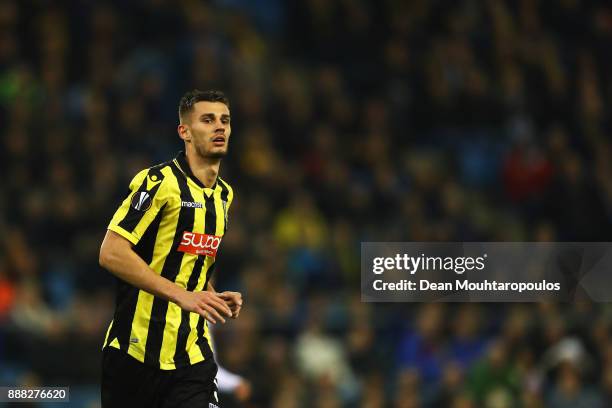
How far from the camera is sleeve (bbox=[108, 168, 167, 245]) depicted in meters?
5.02

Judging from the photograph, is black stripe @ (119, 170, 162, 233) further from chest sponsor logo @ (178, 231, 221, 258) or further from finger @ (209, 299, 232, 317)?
finger @ (209, 299, 232, 317)

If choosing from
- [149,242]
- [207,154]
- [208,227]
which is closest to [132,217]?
[149,242]

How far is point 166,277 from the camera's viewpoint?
512 cm

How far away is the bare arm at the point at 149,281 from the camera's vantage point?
4754mm

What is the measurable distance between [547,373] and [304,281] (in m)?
2.39

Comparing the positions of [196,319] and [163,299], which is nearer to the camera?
[163,299]

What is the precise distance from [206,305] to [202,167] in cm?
82

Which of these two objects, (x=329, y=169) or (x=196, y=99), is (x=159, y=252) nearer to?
(x=196, y=99)

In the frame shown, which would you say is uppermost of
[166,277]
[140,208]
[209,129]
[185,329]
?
[209,129]

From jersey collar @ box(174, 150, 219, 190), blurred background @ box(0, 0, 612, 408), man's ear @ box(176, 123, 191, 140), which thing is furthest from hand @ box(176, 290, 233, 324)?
blurred background @ box(0, 0, 612, 408)

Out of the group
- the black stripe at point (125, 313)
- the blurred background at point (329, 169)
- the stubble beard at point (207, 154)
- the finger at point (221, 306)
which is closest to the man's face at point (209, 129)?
the stubble beard at point (207, 154)

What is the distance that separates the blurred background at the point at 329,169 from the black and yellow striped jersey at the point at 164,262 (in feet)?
12.5

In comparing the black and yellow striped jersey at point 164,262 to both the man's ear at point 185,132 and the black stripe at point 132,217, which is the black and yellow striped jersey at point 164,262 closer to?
the black stripe at point 132,217

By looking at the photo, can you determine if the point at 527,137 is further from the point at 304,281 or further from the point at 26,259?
the point at 26,259
